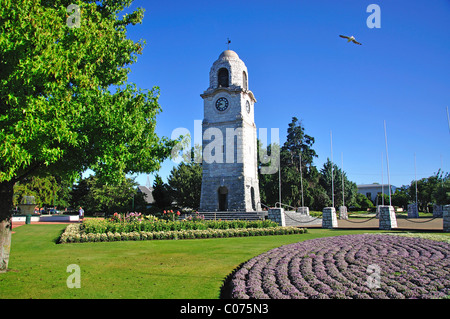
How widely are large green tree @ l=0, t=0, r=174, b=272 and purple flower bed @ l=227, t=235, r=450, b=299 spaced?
5045mm

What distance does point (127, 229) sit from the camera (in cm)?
1838

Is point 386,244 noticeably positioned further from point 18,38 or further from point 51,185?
point 51,185

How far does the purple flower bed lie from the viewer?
6.61 meters

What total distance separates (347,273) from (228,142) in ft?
91.8

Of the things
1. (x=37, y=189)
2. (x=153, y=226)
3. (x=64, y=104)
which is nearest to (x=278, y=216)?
(x=153, y=226)

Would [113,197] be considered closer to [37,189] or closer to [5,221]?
[37,189]

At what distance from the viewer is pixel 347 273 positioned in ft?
26.0

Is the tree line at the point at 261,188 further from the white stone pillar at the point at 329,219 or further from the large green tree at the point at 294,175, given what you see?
the white stone pillar at the point at 329,219

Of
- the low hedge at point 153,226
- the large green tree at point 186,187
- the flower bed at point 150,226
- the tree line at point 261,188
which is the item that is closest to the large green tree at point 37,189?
the tree line at point 261,188

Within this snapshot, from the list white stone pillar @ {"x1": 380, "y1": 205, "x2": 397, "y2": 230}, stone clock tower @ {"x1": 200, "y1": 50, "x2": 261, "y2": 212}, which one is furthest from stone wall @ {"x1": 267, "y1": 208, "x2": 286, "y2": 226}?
stone clock tower @ {"x1": 200, "y1": 50, "x2": 261, "y2": 212}

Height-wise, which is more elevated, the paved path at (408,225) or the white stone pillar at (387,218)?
the white stone pillar at (387,218)

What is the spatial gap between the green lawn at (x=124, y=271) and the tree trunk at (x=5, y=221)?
1.63ft

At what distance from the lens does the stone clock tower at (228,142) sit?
34594 millimetres
